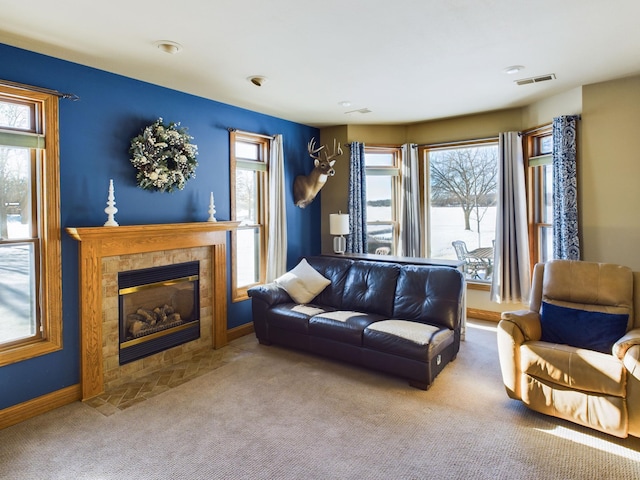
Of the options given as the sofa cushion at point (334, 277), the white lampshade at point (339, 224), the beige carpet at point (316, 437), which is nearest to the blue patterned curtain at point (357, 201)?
the white lampshade at point (339, 224)

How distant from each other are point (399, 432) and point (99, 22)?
341 centimetres

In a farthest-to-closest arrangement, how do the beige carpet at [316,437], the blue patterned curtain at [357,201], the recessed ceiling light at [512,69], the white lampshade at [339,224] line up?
1. the blue patterned curtain at [357,201]
2. the white lampshade at [339,224]
3. the recessed ceiling light at [512,69]
4. the beige carpet at [316,437]

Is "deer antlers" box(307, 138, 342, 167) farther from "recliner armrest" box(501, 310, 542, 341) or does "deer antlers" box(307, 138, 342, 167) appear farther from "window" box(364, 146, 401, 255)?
"recliner armrest" box(501, 310, 542, 341)

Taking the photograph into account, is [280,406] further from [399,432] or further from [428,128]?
[428,128]

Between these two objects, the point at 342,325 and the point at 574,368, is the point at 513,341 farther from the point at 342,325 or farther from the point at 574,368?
the point at 342,325

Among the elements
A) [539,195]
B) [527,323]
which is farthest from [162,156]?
[539,195]

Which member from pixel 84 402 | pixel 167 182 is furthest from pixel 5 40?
pixel 84 402

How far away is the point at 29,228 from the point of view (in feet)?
9.85

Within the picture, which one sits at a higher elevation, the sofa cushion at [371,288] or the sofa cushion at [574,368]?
the sofa cushion at [371,288]

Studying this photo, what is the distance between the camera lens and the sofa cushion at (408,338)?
3223 mm

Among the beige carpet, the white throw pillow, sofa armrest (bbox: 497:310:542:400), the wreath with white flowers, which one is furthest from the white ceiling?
the beige carpet

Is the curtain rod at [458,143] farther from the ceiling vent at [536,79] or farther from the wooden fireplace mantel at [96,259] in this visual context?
the wooden fireplace mantel at [96,259]

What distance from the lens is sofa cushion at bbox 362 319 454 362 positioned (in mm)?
3223

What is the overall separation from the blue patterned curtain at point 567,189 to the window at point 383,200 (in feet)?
7.35
